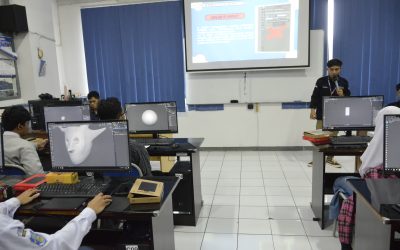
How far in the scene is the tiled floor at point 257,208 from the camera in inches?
104

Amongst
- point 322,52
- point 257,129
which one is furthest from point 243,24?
point 257,129

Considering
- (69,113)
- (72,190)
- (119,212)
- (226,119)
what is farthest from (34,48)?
(119,212)

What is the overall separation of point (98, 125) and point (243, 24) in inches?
156

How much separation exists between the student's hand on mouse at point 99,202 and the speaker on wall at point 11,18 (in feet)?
13.7

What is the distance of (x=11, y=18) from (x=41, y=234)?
4451mm

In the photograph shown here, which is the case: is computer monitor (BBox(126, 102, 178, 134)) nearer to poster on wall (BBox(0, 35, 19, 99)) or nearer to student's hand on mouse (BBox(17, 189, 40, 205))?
student's hand on mouse (BBox(17, 189, 40, 205))

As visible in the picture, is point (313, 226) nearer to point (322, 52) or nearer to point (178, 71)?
point (322, 52)

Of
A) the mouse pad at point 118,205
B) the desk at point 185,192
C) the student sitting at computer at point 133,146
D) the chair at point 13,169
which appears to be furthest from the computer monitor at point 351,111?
the chair at point 13,169

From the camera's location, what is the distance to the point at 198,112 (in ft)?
19.1

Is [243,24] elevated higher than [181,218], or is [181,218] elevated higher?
[243,24]

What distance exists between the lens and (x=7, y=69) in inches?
192

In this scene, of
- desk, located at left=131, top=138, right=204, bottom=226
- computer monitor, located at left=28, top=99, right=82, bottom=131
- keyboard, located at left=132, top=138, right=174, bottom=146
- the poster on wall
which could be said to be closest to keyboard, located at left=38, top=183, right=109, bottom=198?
desk, located at left=131, top=138, right=204, bottom=226

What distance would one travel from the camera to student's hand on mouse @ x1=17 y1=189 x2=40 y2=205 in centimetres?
172

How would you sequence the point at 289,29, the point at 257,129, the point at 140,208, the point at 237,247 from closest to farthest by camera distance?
the point at 140,208 < the point at 237,247 < the point at 289,29 < the point at 257,129
